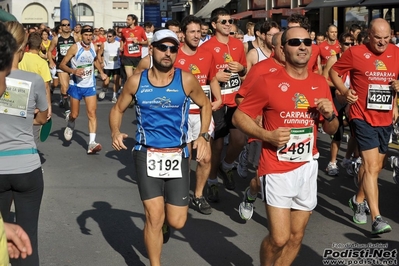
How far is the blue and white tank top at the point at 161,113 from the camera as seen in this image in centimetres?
586

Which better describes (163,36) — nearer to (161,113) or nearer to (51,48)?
(161,113)

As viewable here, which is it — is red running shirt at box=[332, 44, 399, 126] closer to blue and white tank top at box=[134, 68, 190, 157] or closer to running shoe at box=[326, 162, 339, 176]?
blue and white tank top at box=[134, 68, 190, 157]

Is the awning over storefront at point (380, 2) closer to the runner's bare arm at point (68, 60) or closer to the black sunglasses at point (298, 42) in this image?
the runner's bare arm at point (68, 60)

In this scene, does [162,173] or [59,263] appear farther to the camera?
[59,263]

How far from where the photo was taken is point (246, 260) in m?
6.43

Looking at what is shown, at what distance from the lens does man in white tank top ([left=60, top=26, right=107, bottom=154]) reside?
12.1 m

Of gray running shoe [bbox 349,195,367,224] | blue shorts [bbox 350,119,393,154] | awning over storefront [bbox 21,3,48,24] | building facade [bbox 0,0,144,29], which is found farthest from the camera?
awning over storefront [bbox 21,3,48,24]

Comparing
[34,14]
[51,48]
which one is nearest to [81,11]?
[34,14]

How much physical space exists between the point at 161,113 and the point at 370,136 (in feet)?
8.12

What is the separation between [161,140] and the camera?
5.95 m

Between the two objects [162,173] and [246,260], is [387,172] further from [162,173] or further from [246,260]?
[162,173]

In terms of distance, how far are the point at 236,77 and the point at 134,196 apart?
186cm

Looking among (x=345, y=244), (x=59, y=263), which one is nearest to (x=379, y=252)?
(x=345, y=244)

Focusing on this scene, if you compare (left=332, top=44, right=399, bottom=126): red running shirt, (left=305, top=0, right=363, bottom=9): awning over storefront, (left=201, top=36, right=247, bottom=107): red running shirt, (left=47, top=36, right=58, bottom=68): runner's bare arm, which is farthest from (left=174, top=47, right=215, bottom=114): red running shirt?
(left=305, top=0, right=363, bottom=9): awning over storefront
